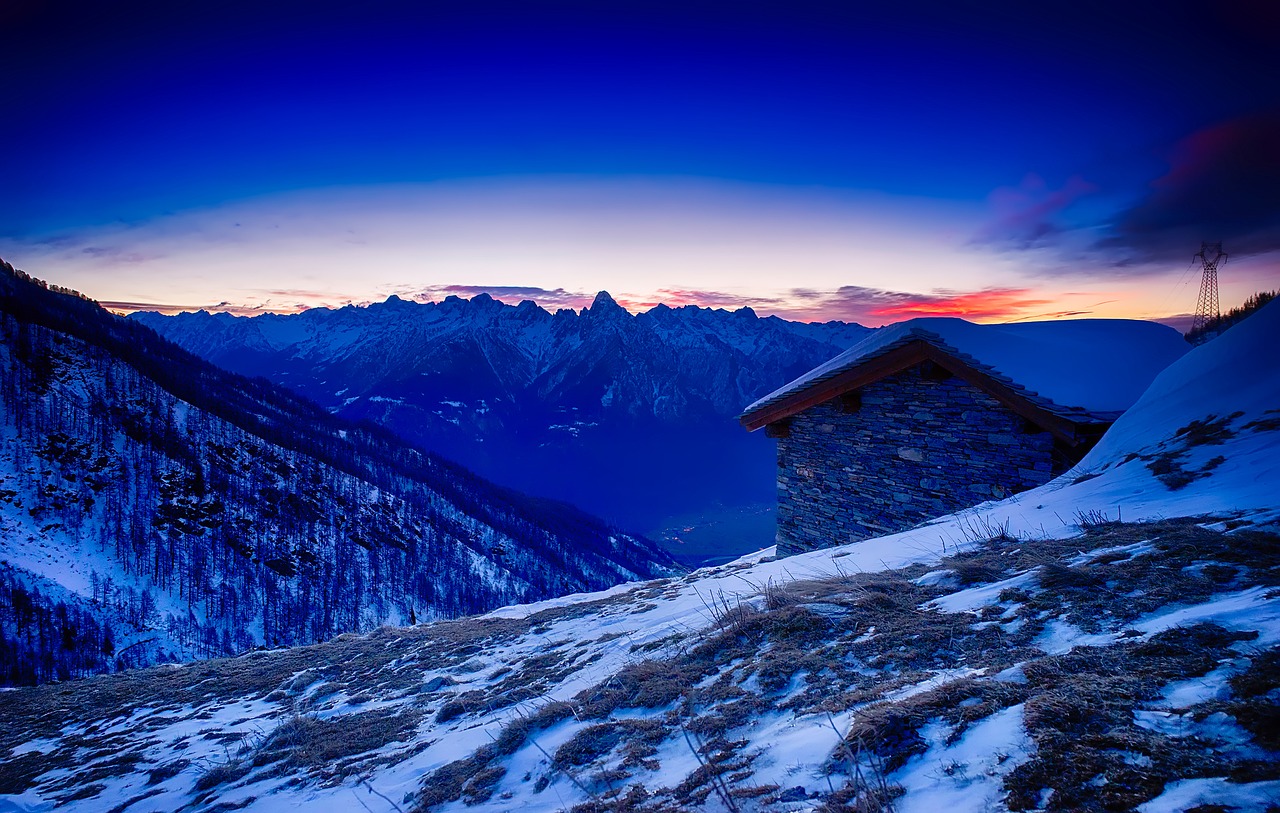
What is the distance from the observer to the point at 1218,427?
5219 mm

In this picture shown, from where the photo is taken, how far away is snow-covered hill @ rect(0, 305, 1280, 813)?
69.6 inches

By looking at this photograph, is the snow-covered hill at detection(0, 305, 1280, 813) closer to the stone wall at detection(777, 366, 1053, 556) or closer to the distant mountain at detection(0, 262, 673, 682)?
the stone wall at detection(777, 366, 1053, 556)

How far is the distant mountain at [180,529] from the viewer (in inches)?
1507

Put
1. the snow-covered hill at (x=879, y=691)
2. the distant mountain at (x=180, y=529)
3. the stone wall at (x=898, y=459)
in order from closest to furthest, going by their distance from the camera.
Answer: the snow-covered hill at (x=879, y=691) < the stone wall at (x=898, y=459) < the distant mountain at (x=180, y=529)

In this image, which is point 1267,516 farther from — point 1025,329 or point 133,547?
point 133,547

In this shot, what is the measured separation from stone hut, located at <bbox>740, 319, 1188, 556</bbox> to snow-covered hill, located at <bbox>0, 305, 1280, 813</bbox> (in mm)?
1450

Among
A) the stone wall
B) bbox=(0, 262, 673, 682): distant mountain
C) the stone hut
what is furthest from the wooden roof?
bbox=(0, 262, 673, 682): distant mountain

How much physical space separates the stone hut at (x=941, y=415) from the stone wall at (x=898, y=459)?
19 millimetres

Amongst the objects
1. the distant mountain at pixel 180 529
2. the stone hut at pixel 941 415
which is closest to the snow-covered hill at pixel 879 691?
the stone hut at pixel 941 415

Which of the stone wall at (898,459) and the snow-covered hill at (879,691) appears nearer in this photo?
the snow-covered hill at (879,691)

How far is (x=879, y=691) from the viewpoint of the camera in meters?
2.55

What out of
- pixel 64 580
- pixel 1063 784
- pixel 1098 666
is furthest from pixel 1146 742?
pixel 64 580

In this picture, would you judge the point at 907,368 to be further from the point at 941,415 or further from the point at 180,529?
the point at 180,529

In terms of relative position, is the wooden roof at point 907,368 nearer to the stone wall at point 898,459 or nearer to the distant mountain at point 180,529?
the stone wall at point 898,459
